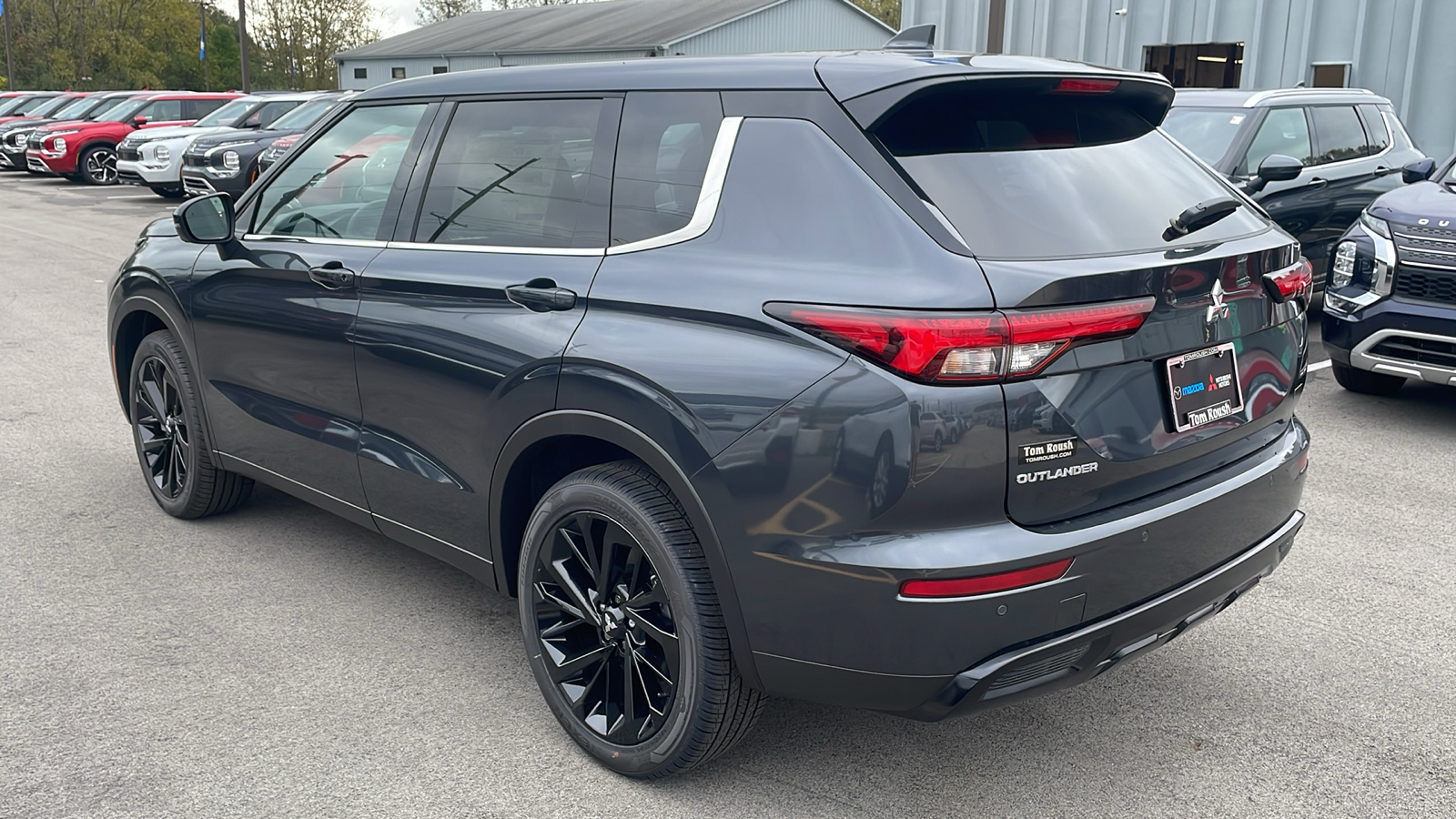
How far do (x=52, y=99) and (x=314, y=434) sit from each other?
3335 cm

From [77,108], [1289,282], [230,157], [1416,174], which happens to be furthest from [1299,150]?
[77,108]

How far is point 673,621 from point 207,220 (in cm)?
249

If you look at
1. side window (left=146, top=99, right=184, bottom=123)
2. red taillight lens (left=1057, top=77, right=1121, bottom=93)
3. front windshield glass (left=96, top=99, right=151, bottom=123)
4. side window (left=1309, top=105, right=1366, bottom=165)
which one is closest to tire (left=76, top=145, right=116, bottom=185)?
front windshield glass (left=96, top=99, right=151, bottom=123)

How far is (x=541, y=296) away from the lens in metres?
3.09

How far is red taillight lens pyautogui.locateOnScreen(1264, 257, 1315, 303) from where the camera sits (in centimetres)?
301

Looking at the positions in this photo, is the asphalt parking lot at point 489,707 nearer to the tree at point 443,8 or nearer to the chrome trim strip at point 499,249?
the chrome trim strip at point 499,249

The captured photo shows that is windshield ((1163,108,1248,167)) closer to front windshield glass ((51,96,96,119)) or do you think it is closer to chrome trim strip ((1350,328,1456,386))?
chrome trim strip ((1350,328,1456,386))

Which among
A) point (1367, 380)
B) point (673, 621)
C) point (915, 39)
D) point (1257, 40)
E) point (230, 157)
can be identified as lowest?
point (1367, 380)

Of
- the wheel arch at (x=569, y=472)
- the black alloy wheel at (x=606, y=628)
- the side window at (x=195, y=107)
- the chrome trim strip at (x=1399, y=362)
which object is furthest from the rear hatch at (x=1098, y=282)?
the side window at (x=195, y=107)

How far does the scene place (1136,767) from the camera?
10.2ft

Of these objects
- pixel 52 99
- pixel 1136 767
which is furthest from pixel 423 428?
pixel 52 99

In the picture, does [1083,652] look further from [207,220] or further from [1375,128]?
[1375,128]

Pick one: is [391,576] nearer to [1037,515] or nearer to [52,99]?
[1037,515]

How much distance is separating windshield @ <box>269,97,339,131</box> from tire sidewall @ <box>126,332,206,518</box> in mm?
14744
